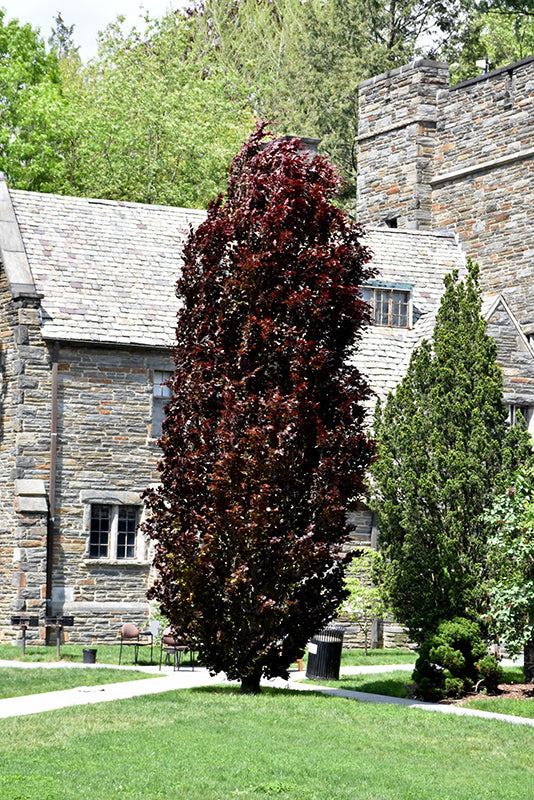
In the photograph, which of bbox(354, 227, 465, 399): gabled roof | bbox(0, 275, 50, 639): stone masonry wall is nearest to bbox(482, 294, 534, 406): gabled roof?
bbox(354, 227, 465, 399): gabled roof

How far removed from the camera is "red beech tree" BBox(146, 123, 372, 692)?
1602cm

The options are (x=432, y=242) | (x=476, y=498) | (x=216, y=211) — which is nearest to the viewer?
(x=216, y=211)

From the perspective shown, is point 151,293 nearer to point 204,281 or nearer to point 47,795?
point 204,281

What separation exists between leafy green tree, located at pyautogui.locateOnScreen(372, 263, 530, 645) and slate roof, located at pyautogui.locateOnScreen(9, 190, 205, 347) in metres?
7.53

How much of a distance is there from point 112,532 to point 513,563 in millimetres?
9644

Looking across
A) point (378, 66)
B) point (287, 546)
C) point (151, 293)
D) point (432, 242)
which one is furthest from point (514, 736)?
point (378, 66)

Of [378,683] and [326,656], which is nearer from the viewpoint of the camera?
[378,683]

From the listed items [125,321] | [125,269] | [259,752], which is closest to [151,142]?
[125,269]

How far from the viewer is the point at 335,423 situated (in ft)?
55.6

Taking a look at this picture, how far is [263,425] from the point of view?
16.0 metres

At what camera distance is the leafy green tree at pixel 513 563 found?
17.8m

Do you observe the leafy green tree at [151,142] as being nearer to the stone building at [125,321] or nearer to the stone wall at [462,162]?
the stone wall at [462,162]

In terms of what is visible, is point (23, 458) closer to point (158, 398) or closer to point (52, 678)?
point (158, 398)

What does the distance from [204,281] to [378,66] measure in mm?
35356
